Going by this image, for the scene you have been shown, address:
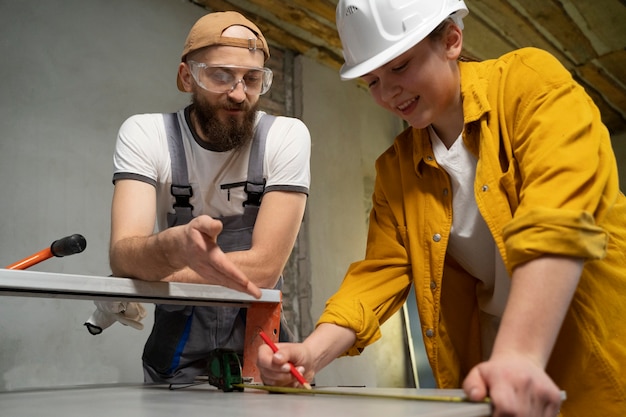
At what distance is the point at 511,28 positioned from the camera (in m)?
4.94

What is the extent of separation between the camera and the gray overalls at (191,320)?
1798 millimetres

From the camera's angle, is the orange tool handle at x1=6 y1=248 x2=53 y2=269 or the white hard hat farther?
the orange tool handle at x1=6 y1=248 x2=53 y2=269

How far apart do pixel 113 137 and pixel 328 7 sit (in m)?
2.06

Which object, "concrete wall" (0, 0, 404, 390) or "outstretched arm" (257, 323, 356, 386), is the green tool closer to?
"outstretched arm" (257, 323, 356, 386)

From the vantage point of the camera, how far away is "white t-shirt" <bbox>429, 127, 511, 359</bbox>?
1409mm

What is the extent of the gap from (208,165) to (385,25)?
85 centimetres

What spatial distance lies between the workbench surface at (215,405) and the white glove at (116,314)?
0.60m

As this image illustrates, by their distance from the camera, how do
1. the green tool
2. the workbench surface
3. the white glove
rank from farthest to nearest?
the white glove, the green tool, the workbench surface

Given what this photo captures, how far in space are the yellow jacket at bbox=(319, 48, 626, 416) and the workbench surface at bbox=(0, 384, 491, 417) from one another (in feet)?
1.07

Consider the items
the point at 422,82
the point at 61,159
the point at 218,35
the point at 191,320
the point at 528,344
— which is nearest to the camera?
the point at 528,344

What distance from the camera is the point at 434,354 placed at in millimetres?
1483

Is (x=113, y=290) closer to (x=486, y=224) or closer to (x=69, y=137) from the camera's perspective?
(x=486, y=224)

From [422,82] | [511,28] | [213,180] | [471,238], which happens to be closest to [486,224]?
[471,238]

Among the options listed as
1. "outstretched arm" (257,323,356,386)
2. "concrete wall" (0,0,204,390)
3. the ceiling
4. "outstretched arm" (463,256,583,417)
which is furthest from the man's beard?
the ceiling
